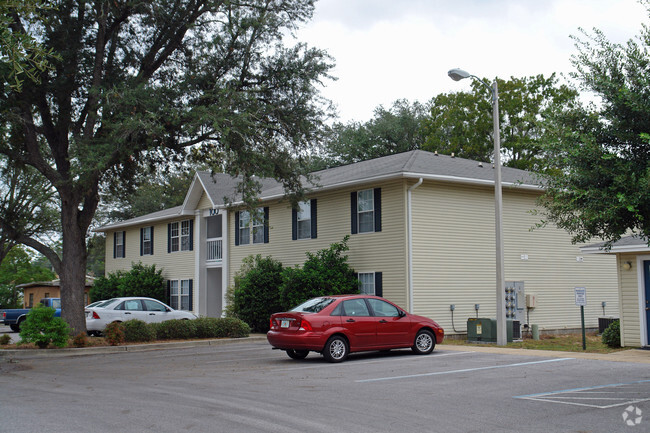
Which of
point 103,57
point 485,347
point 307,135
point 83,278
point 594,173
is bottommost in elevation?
point 485,347

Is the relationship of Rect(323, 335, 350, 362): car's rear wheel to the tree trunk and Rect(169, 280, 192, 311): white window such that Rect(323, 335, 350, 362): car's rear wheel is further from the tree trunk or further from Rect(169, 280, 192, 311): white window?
Rect(169, 280, 192, 311): white window

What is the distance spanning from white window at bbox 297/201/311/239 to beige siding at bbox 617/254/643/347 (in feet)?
37.0

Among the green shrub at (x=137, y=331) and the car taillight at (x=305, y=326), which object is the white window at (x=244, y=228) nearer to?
the green shrub at (x=137, y=331)

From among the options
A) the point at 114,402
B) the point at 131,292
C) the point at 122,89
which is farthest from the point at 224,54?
the point at 131,292

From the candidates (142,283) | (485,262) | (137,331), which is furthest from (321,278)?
(142,283)

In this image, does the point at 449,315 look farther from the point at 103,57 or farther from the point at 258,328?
the point at 103,57

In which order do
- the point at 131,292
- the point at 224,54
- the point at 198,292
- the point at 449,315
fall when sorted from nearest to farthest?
the point at 224,54 → the point at 449,315 → the point at 198,292 → the point at 131,292

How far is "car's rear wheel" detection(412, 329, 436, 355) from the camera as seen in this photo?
15447mm

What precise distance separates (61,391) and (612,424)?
8.28 metres

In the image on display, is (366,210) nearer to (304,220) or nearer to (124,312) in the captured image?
(304,220)

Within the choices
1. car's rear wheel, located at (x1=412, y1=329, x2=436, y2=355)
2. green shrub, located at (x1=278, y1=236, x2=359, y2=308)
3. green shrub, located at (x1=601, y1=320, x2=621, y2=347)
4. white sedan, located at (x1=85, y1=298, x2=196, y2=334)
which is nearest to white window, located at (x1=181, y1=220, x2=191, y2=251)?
white sedan, located at (x1=85, y1=298, x2=196, y2=334)

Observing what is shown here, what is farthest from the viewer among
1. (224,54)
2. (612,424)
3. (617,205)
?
(224,54)

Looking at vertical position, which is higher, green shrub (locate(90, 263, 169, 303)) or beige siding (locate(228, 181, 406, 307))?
beige siding (locate(228, 181, 406, 307))

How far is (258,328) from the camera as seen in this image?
81.0ft
